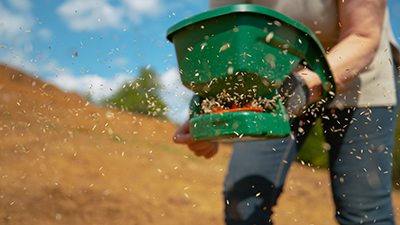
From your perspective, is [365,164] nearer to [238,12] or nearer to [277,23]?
[277,23]

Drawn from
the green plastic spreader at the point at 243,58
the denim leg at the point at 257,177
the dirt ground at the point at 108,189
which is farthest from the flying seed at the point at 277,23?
the dirt ground at the point at 108,189

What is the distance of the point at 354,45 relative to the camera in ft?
3.12

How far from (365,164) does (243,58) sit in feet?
2.39

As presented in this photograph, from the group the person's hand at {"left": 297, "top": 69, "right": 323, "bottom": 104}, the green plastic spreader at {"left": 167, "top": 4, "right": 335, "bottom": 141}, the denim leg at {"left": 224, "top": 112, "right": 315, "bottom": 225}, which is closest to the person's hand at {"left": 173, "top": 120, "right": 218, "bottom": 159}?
the denim leg at {"left": 224, "top": 112, "right": 315, "bottom": 225}

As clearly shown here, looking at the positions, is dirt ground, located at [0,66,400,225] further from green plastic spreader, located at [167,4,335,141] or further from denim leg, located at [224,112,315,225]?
green plastic spreader, located at [167,4,335,141]

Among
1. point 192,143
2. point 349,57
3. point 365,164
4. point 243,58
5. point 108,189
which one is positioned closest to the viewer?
point 243,58

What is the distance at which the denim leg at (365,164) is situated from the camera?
116 centimetres

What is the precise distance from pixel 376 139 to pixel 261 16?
718 millimetres

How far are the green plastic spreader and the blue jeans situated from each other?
0.34m

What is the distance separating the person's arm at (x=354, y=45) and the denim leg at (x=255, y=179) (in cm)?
35

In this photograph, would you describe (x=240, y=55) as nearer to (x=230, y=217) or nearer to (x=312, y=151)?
(x=230, y=217)

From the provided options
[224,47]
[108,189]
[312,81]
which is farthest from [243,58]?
[108,189]

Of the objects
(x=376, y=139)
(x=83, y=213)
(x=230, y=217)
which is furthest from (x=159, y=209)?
(x=376, y=139)

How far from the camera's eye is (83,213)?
2.87 metres
